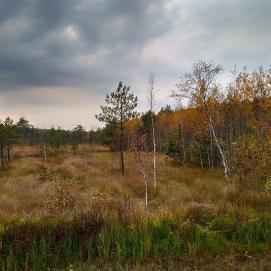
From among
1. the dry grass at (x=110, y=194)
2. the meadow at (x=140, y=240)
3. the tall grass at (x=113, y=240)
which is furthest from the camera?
the dry grass at (x=110, y=194)

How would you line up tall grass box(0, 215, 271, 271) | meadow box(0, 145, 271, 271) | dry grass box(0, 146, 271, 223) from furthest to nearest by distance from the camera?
dry grass box(0, 146, 271, 223)
tall grass box(0, 215, 271, 271)
meadow box(0, 145, 271, 271)

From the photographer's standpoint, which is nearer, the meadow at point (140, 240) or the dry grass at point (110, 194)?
the meadow at point (140, 240)

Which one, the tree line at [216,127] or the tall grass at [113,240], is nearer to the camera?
the tall grass at [113,240]

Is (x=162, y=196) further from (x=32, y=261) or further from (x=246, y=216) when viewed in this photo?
(x=32, y=261)

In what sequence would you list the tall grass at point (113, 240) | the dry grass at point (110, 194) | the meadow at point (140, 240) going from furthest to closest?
the dry grass at point (110, 194) < the tall grass at point (113, 240) < the meadow at point (140, 240)

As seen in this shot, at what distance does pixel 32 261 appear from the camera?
6.47 m

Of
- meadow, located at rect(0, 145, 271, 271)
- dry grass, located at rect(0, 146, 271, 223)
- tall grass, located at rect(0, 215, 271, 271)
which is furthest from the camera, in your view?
dry grass, located at rect(0, 146, 271, 223)

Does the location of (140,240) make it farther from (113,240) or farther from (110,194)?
(110,194)

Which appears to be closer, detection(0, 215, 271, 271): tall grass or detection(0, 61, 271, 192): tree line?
detection(0, 215, 271, 271): tall grass

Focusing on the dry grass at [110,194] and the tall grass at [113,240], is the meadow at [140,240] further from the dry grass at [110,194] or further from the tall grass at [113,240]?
the dry grass at [110,194]

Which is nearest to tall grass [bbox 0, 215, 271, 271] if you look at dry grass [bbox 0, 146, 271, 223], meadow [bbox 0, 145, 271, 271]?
meadow [bbox 0, 145, 271, 271]

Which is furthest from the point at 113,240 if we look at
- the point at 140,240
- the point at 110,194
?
the point at 110,194

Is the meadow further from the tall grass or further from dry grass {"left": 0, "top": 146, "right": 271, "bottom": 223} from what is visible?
dry grass {"left": 0, "top": 146, "right": 271, "bottom": 223}

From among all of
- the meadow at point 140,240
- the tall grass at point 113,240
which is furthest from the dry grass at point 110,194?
the tall grass at point 113,240
